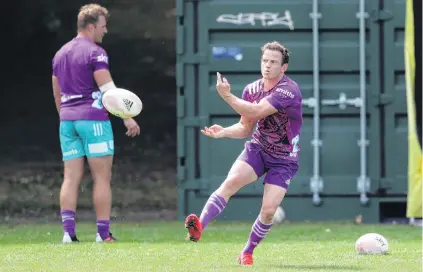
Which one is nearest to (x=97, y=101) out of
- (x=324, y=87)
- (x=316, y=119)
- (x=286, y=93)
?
(x=286, y=93)

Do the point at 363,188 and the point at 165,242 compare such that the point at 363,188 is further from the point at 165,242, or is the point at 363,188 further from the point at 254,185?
the point at 165,242

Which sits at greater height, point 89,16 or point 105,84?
point 89,16

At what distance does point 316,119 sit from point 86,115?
130 inches

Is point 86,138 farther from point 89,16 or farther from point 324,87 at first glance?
point 324,87

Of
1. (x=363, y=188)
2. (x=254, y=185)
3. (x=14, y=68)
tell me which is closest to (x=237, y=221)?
(x=254, y=185)

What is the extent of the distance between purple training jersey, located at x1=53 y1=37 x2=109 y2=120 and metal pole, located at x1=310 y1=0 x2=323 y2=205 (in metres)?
3.10

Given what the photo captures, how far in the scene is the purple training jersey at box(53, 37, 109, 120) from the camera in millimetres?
11102

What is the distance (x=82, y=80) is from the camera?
11125mm

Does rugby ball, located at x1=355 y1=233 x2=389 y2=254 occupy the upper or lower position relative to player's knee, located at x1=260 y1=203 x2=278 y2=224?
lower

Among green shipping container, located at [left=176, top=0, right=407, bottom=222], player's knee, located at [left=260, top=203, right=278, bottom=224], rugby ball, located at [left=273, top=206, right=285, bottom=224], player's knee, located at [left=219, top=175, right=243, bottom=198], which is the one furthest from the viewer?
green shipping container, located at [left=176, top=0, right=407, bottom=222]

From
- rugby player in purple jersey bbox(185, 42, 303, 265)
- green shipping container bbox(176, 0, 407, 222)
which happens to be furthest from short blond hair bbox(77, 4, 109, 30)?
green shipping container bbox(176, 0, 407, 222)

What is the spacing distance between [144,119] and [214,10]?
5.52 feet

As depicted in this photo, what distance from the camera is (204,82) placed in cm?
1368

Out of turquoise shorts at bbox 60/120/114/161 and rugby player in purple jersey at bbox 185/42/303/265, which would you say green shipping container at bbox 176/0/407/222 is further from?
rugby player in purple jersey at bbox 185/42/303/265
